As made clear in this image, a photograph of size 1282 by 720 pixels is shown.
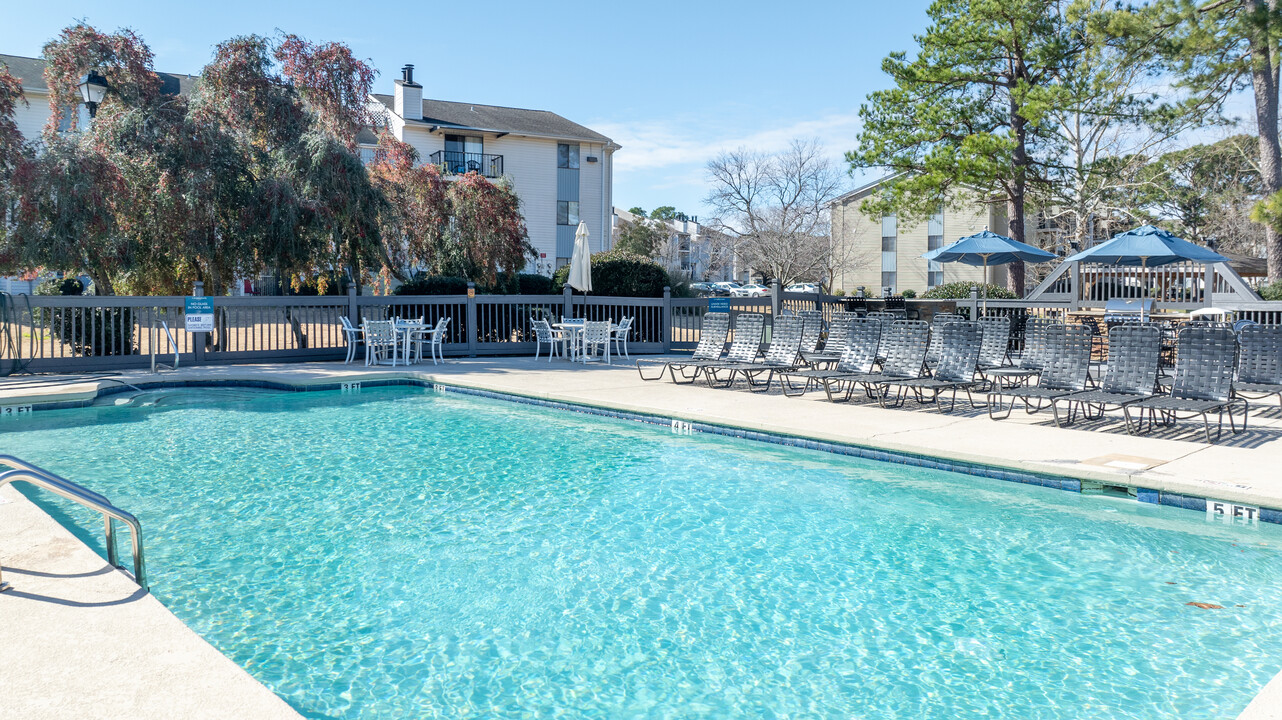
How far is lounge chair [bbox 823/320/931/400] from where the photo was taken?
32.7ft

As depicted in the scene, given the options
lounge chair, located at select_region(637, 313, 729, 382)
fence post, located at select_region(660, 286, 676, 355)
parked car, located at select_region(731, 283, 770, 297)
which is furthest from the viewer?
parked car, located at select_region(731, 283, 770, 297)

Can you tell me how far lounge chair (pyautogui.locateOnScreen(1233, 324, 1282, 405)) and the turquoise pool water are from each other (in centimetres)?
407

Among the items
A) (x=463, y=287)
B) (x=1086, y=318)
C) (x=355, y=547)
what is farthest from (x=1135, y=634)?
(x=463, y=287)

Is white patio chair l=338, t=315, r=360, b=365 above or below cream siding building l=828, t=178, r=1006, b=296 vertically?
Result: below

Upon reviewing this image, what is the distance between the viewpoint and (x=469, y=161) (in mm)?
33594

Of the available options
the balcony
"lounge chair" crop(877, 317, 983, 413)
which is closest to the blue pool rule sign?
"lounge chair" crop(877, 317, 983, 413)

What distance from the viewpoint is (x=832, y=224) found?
132 ft

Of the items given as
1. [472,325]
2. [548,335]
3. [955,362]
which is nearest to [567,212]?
[472,325]

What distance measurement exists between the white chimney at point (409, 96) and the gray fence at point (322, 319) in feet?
58.5

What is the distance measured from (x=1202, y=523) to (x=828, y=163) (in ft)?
111

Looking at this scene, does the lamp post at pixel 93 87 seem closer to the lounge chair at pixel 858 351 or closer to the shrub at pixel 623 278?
the shrub at pixel 623 278

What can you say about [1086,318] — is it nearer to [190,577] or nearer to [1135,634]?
[1135,634]

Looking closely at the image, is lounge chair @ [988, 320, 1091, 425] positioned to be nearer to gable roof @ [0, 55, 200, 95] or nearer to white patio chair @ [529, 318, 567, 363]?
white patio chair @ [529, 318, 567, 363]

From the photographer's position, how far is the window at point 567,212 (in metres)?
35.1
